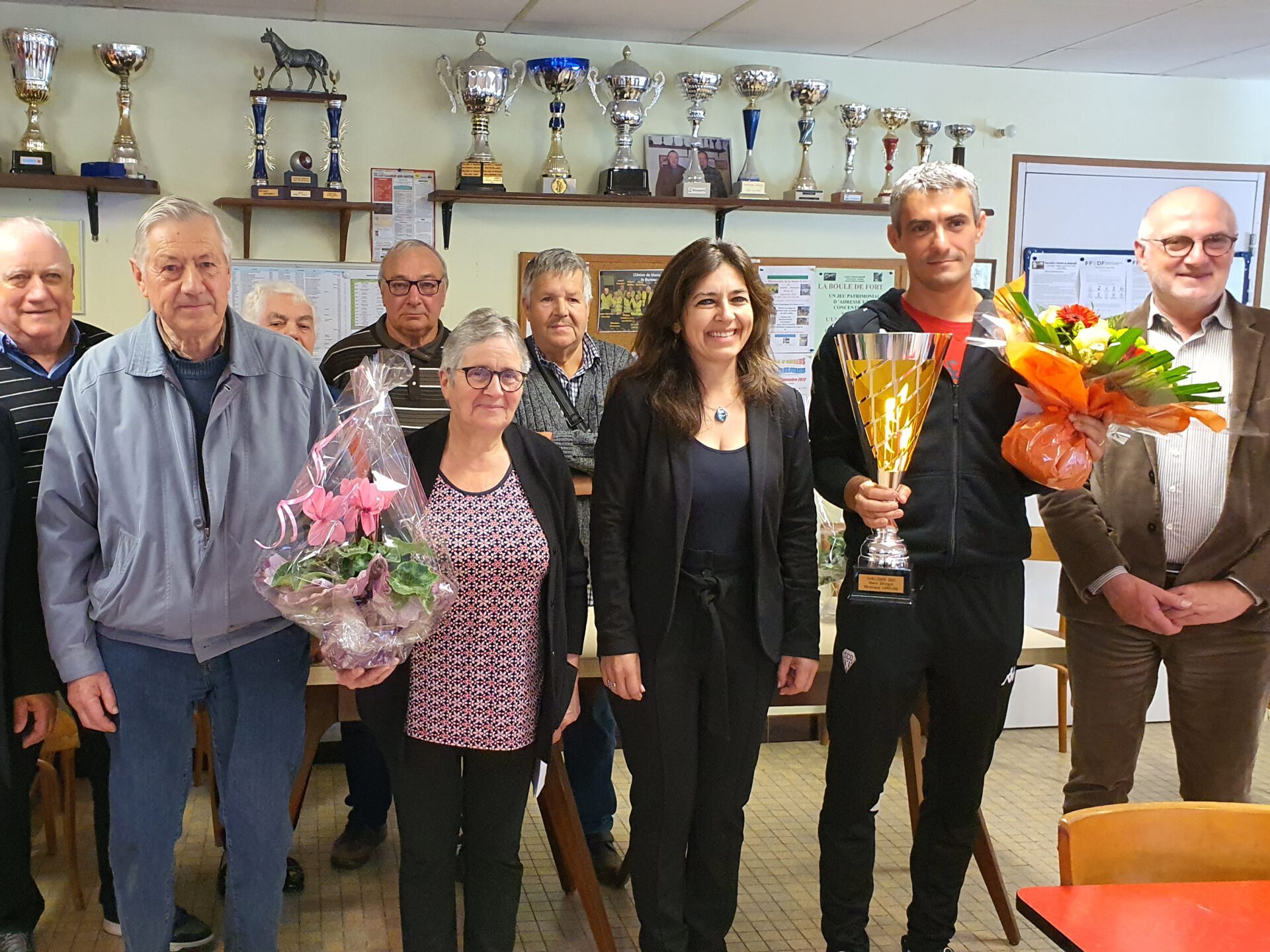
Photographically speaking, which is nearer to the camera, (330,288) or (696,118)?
(330,288)

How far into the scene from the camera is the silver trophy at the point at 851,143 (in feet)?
15.7

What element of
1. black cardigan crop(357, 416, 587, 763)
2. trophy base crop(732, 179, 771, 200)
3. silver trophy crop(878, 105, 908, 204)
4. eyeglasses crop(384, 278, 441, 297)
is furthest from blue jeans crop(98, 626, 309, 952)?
silver trophy crop(878, 105, 908, 204)

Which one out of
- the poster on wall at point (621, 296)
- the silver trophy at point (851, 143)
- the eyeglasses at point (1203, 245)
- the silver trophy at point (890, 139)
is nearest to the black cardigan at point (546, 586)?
the eyeglasses at point (1203, 245)

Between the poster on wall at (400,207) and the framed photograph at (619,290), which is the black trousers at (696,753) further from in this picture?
the poster on wall at (400,207)

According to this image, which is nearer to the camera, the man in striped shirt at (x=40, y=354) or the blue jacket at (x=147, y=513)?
the blue jacket at (x=147, y=513)

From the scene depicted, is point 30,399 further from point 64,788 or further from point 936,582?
point 936,582

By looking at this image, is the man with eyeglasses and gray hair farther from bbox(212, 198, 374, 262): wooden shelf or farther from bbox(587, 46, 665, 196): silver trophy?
bbox(212, 198, 374, 262): wooden shelf

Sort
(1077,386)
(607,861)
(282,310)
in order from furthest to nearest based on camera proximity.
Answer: (282,310) < (607,861) < (1077,386)

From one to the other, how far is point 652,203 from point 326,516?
9.60 feet

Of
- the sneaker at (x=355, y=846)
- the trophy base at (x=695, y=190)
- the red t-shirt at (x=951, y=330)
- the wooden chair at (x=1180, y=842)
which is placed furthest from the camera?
the trophy base at (x=695, y=190)

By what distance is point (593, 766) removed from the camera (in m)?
3.10

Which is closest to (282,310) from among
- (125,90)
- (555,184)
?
(125,90)

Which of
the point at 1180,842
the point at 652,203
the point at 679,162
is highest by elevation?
the point at 679,162

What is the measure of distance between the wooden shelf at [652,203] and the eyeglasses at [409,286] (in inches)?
47.5
